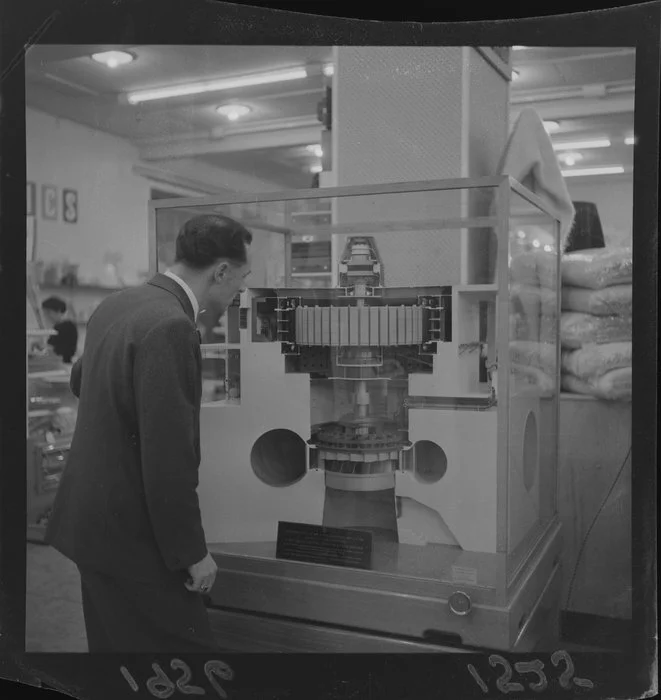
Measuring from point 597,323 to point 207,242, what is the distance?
1.98ft

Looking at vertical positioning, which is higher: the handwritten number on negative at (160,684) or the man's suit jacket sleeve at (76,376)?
the man's suit jacket sleeve at (76,376)

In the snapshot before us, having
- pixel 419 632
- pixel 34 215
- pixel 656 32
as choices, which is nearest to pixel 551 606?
pixel 419 632

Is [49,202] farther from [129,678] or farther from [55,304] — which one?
[129,678]

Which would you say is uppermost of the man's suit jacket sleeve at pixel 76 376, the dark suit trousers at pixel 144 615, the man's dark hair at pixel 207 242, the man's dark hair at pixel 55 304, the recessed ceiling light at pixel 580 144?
the recessed ceiling light at pixel 580 144

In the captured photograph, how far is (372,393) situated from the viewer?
3.59ft

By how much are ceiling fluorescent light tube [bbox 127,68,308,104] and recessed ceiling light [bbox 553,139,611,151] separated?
40 cm

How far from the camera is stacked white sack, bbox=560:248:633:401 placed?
107 cm

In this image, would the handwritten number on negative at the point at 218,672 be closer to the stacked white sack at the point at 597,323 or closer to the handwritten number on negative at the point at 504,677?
the handwritten number on negative at the point at 504,677

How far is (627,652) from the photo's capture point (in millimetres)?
1075

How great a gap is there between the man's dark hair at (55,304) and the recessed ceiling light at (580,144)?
29.9 inches

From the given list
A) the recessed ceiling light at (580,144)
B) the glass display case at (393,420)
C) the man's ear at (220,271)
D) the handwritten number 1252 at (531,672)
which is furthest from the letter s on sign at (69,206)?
the handwritten number 1252 at (531,672)

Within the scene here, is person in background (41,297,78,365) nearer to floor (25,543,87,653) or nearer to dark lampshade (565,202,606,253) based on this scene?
floor (25,543,87,653)

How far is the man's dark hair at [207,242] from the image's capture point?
103 cm

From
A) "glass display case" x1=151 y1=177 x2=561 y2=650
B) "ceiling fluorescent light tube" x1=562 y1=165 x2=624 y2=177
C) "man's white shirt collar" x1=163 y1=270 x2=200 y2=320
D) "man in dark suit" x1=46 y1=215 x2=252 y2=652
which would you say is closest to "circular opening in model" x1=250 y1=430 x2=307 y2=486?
"glass display case" x1=151 y1=177 x2=561 y2=650
